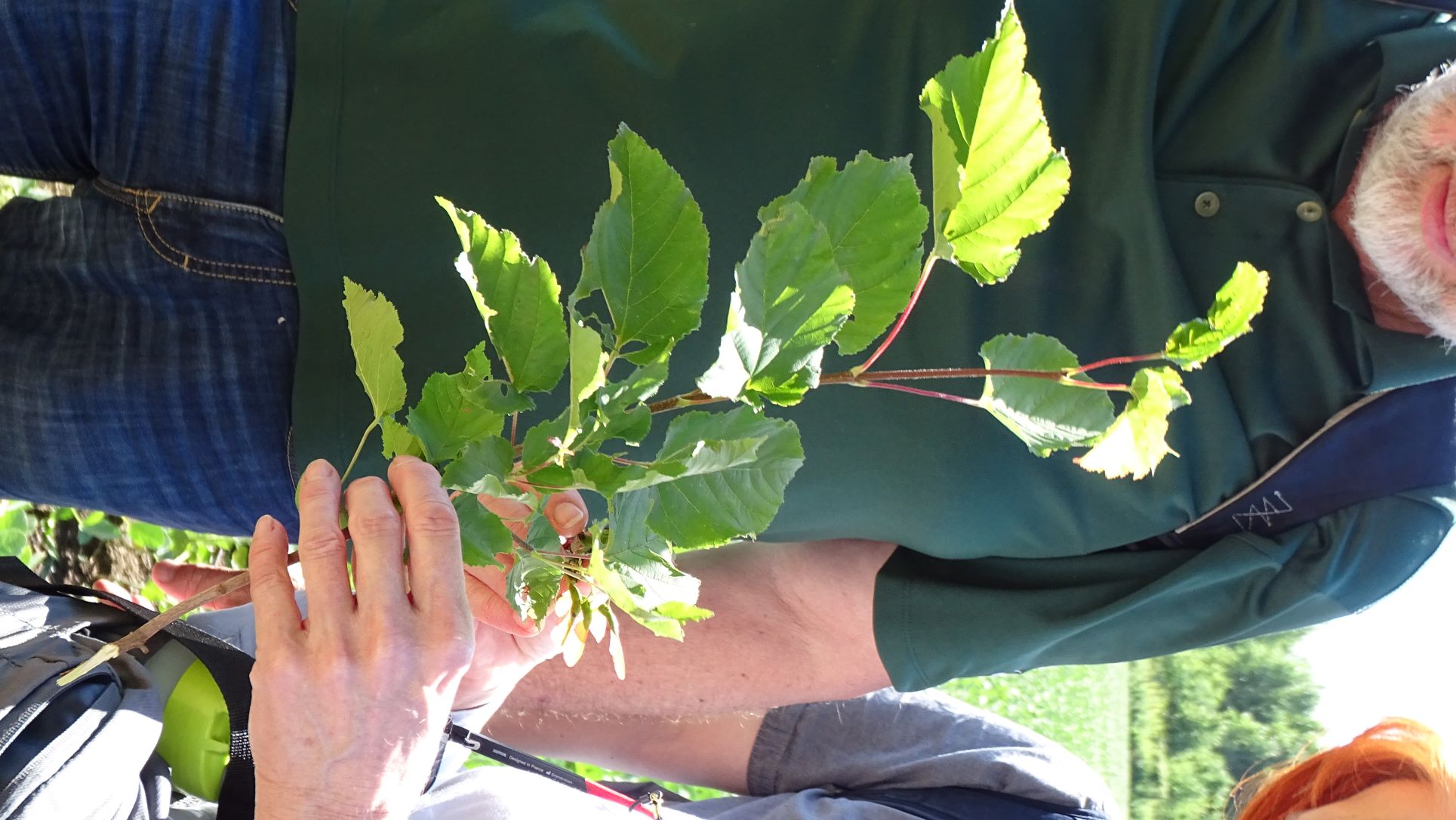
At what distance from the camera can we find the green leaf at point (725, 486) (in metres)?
0.61

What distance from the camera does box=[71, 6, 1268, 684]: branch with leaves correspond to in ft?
1.80

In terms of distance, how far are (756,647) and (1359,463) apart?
2.52 ft

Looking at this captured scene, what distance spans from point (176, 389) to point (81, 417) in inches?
4.2

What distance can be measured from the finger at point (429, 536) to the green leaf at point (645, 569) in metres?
0.09

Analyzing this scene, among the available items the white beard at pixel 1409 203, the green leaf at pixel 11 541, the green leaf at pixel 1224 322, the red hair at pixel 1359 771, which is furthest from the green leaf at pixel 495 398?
the green leaf at pixel 11 541

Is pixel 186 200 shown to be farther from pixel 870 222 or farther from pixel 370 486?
pixel 870 222

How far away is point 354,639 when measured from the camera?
2.24 feet

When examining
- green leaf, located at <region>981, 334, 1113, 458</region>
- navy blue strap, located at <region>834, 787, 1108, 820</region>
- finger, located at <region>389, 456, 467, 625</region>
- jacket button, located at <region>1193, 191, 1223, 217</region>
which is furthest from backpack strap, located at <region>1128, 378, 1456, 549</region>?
finger, located at <region>389, 456, 467, 625</region>

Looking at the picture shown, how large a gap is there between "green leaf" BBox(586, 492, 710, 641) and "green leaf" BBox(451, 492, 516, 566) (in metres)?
0.07

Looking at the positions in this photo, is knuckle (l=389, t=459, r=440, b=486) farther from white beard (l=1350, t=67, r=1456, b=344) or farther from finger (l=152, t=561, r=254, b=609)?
white beard (l=1350, t=67, r=1456, b=344)

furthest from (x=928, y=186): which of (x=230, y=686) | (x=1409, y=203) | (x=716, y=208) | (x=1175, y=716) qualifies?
(x=1175, y=716)

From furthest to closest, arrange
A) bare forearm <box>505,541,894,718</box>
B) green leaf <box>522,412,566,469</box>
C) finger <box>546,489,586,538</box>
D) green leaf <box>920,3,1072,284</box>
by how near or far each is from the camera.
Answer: bare forearm <box>505,541,894,718</box>, finger <box>546,489,586,538</box>, green leaf <box>522,412,566,469</box>, green leaf <box>920,3,1072,284</box>

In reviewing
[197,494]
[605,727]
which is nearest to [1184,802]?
[605,727]

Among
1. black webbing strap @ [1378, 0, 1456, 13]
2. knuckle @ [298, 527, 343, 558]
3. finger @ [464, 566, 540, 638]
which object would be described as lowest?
finger @ [464, 566, 540, 638]
